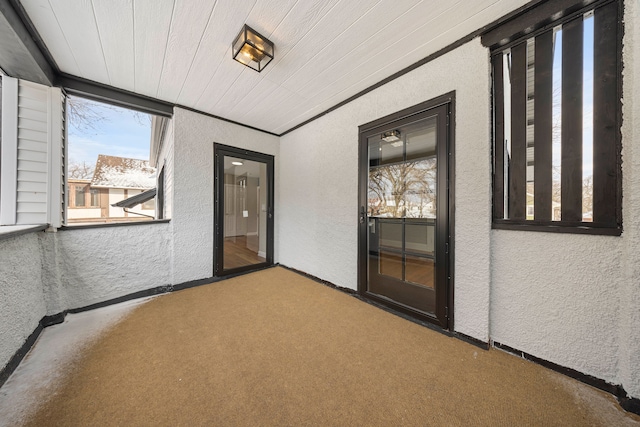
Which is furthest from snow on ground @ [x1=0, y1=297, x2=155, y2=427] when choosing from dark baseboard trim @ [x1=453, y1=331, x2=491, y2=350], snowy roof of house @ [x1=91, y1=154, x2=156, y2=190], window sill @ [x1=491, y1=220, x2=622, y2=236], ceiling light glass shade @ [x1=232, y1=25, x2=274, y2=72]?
window sill @ [x1=491, y1=220, x2=622, y2=236]

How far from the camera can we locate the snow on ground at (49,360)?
117cm

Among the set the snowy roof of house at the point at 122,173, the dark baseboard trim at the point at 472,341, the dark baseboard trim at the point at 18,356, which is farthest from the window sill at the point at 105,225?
the dark baseboard trim at the point at 472,341

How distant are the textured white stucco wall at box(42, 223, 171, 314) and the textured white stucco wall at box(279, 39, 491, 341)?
187 centimetres

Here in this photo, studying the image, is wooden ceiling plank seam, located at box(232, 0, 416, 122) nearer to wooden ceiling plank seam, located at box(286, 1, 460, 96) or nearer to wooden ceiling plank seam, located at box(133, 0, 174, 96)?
wooden ceiling plank seam, located at box(286, 1, 460, 96)

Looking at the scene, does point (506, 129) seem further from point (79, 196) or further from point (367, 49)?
point (79, 196)

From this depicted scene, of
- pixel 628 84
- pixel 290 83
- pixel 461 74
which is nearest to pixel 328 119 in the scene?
pixel 290 83

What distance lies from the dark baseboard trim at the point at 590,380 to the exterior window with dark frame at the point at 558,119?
925 millimetres

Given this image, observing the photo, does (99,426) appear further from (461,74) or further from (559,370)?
(461,74)

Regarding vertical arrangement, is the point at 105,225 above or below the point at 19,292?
above

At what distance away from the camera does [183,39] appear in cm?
177

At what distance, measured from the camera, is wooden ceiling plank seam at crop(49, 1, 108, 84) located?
1.48 m

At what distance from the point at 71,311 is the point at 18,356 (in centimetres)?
87

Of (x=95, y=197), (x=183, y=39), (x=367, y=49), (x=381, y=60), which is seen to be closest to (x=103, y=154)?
(x=95, y=197)

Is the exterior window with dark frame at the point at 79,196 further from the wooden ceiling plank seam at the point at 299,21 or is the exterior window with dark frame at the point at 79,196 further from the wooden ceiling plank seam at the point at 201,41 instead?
the wooden ceiling plank seam at the point at 299,21
